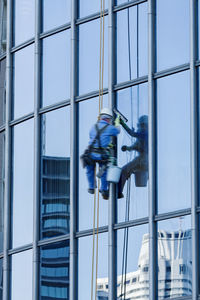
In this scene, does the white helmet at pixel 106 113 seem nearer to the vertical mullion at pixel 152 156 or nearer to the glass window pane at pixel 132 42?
the vertical mullion at pixel 152 156

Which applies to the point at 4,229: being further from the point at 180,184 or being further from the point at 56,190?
the point at 180,184

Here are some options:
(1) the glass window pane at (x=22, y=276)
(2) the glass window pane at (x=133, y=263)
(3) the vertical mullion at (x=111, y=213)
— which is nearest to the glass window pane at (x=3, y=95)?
(1) the glass window pane at (x=22, y=276)

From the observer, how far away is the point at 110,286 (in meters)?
23.4

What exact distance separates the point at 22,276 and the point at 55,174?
2.28 meters

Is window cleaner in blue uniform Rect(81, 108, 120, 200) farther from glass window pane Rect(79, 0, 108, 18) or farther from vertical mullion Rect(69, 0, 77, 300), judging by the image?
glass window pane Rect(79, 0, 108, 18)

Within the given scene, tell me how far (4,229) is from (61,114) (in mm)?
2852

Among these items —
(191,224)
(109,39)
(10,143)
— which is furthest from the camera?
(10,143)

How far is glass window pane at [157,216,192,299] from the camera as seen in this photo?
22.5 metres

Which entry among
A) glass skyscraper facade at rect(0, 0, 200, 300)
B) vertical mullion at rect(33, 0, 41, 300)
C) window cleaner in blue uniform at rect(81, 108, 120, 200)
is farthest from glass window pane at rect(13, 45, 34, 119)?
window cleaner in blue uniform at rect(81, 108, 120, 200)

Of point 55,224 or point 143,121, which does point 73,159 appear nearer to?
point 55,224

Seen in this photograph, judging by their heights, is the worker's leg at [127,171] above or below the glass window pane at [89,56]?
below

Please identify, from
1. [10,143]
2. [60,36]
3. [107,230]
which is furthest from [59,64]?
Answer: [107,230]

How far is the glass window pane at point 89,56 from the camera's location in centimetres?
2473

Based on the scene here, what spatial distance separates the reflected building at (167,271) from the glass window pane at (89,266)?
445 mm
